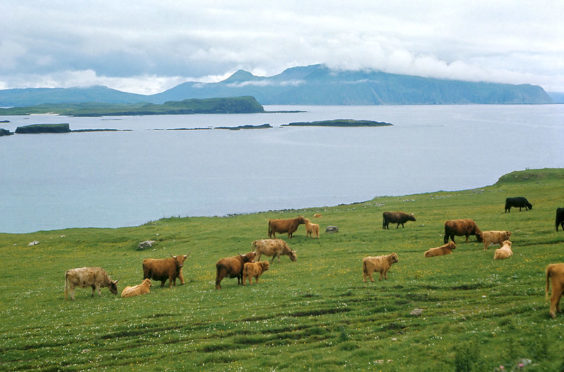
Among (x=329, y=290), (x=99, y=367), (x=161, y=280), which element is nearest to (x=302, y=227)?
(x=161, y=280)

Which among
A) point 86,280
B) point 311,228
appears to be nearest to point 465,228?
point 311,228

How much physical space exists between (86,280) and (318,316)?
13901mm

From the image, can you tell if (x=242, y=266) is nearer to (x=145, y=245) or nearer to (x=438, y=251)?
(x=438, y=251)

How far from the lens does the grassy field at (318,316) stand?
44.0ft

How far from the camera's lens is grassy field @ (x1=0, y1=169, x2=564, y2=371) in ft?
44.0

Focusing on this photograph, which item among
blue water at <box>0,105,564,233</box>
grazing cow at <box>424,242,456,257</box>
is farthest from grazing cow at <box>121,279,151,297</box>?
blue water at <box>0,105,564,233</box>

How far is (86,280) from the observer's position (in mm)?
25812

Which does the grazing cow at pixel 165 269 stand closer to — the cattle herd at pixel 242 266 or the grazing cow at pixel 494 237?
the cattle herd at pixel 242 266

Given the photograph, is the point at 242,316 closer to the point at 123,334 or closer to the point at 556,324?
the point at 123,334

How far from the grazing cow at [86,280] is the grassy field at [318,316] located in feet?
2.47

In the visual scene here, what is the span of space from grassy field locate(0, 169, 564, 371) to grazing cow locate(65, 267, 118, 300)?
75cm

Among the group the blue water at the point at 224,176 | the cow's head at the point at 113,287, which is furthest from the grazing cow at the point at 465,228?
the blue water at the point at 224,176

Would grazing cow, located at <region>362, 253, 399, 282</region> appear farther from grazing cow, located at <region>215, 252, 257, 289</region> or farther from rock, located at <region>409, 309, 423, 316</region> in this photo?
grazing cow, located at <region>215, 252, 257, 289</region>

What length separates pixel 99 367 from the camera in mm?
14938
